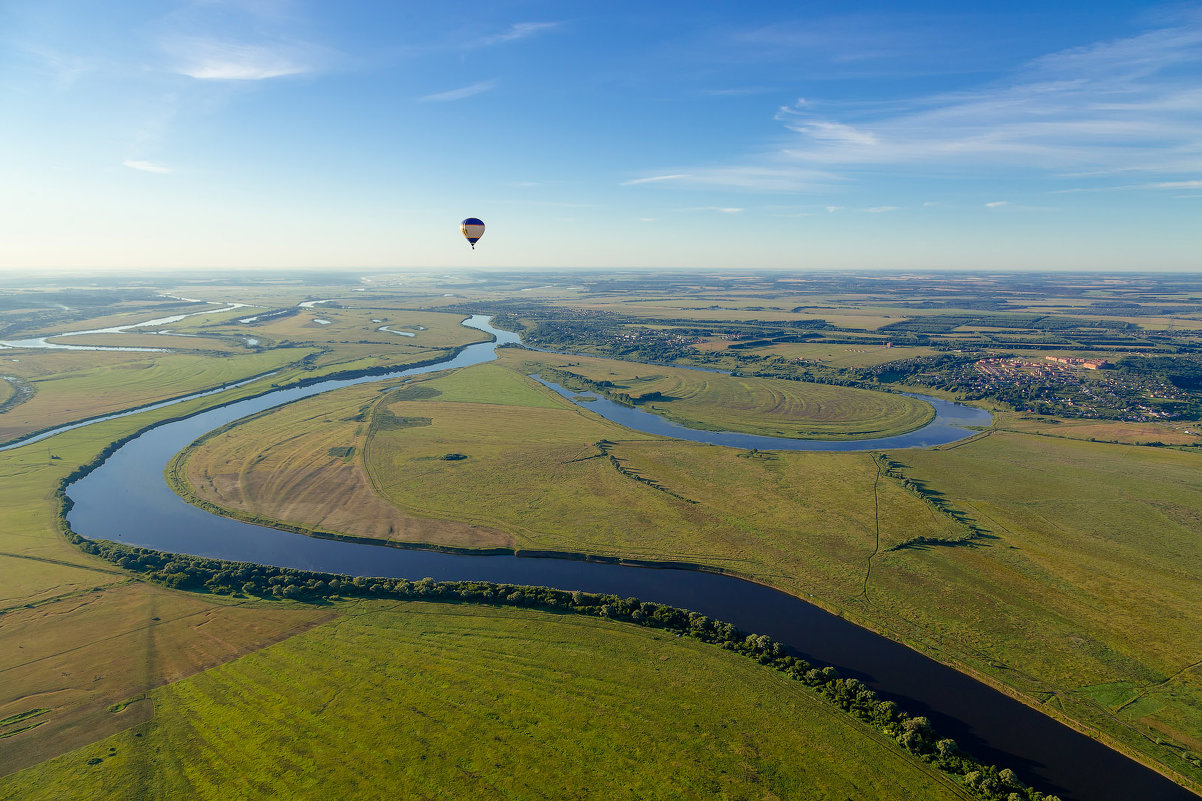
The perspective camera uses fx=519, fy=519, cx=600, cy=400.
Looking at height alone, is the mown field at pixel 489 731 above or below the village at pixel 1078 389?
below

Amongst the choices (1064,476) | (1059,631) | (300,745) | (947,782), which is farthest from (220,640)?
(1064,476)

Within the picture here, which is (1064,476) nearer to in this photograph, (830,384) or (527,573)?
(830,384)

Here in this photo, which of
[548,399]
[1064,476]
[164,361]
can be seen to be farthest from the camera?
[164,361]

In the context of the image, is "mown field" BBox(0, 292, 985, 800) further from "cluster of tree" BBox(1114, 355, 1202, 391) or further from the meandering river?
"cluster of tree" BBox(1114, 355, 1202, 391)

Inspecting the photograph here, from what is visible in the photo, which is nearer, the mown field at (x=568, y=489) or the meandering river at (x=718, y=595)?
the meandering river at (x=718, y=595)

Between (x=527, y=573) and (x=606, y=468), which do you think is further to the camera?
(x=606, y=468)

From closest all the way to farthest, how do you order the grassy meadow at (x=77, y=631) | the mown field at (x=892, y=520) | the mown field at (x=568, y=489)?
the grassy meadow at (x=77, y=631) → the mown field at (x=892, y=520) → the mown field at (x=568, y=489)

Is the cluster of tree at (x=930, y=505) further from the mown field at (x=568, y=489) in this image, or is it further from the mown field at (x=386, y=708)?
the mown field at (x=386, y=708)

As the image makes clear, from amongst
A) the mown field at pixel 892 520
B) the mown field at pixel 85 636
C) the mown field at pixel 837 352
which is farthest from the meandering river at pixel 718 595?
the mown field at pixel 837 352
